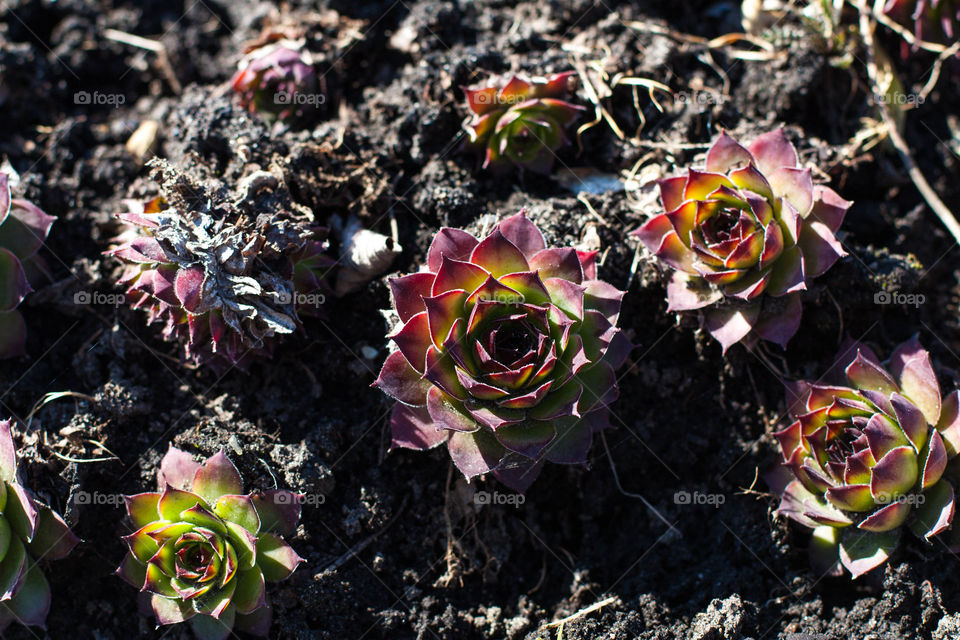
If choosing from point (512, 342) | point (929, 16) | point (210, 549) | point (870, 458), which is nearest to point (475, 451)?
point (512, 342)

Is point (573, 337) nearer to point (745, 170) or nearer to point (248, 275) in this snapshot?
point (745, 170)

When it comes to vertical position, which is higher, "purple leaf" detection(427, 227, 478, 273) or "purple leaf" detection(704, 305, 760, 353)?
"purple leaf" detection(427, 227, 478, 273)

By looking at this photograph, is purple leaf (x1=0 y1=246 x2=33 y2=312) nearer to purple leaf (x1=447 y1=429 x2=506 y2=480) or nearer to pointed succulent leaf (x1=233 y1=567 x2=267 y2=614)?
pointed succulent leaf (x1=233 y1=567 x2=267 y2=614)

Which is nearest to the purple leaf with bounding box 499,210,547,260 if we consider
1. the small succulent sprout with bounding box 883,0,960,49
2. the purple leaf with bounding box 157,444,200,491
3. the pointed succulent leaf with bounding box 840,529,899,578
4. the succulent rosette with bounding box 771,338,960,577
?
the succulent rosette with bounding box 771,338,960,577

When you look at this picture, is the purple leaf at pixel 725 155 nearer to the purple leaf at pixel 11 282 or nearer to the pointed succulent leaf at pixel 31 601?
the purple leaf at pixel 11 282

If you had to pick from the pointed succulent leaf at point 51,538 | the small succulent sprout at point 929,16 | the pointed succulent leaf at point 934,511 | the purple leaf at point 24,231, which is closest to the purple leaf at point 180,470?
the pointed succulent leaf at point 51,538

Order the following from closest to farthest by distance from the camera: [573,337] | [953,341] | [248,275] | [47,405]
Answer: [573,337] → [248,275] → [47,405] → [953,341]

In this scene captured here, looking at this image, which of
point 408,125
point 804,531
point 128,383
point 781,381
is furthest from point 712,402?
point 128,383
